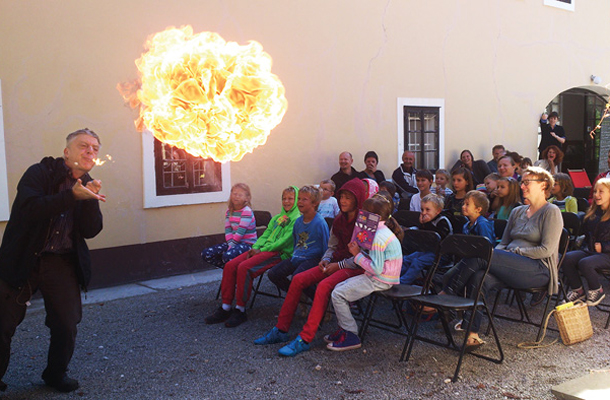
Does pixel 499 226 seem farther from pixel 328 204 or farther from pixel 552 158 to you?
pixel 552 158

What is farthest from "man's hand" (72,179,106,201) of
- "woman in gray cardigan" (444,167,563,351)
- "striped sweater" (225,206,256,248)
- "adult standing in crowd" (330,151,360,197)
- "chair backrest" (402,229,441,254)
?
"adult standing in crowd" (330,151,360,197)

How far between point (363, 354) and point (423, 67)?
8063 millimetres

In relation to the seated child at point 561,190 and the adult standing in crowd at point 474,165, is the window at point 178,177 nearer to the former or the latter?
the seated child at point 561,190

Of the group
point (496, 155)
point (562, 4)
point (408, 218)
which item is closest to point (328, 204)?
point (408, 218)

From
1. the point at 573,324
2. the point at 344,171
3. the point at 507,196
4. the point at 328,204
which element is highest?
the point at 344,171

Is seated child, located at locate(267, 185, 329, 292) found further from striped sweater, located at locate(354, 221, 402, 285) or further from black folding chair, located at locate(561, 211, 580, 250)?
black folding chair, located at locate(561, 211, 580, 250)

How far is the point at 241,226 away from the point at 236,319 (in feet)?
4.06

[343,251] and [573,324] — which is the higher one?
[343,251]

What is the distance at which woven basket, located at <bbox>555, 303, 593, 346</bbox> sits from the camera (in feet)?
16.7

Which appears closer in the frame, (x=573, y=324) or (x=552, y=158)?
(x=573, y=324)

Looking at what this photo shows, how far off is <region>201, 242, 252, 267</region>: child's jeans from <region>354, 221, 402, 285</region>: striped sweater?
1.92 meters

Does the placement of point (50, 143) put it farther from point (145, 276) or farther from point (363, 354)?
point (363, 354)

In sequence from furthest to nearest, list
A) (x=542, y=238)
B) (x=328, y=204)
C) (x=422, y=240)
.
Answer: (x=328, y=204)
(x=422, y=240)
(x=542, y=238)

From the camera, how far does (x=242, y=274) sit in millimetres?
6188
